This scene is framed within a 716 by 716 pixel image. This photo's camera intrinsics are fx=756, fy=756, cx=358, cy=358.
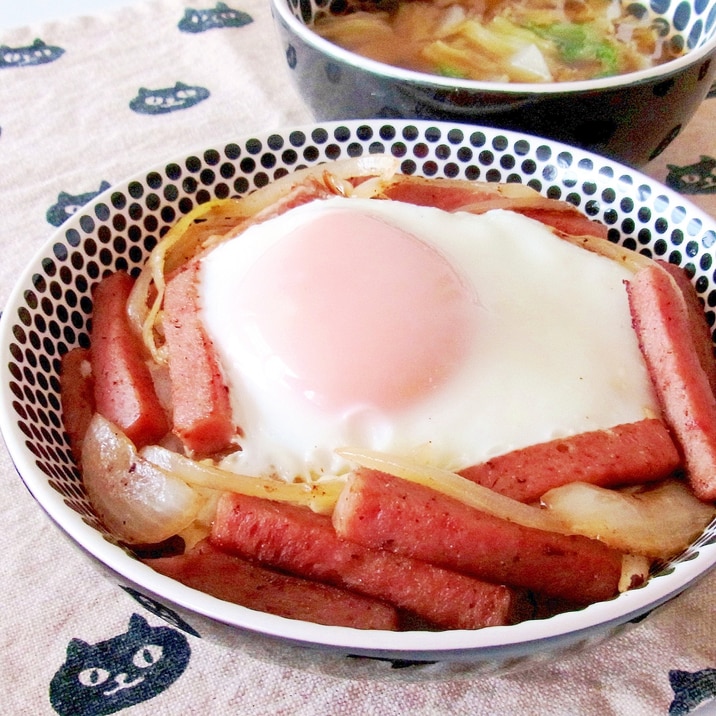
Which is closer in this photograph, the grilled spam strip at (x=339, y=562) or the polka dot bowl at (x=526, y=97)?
the grilled spam strip at (x=339, y=562)

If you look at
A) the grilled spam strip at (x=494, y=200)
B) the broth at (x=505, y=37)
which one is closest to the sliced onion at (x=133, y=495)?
the grilled spam strip at (x=494, y=200)

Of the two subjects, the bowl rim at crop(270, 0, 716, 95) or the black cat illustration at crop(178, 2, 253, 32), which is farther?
the black cat illustration at crop(178, 2, 253, 32)

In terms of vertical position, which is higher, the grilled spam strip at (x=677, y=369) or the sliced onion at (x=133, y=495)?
the grilled spam strip at (x=677, y=369)

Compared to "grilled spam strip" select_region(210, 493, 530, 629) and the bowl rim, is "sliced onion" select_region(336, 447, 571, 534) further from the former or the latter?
the bowl rim

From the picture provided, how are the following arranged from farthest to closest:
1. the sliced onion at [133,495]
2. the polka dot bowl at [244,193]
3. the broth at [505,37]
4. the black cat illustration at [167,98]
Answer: the black cat illustration at [167,98] → the broth at [505,37] → the sliced onion at [133,495] → the polka dot bowl at [244,193]

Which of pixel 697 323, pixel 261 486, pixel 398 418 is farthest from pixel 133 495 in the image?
pixel 697 323

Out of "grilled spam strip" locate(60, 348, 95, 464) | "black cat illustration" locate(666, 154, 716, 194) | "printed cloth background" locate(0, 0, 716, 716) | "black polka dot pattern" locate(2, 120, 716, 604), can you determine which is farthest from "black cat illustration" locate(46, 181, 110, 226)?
"black cat illustration" locate(666, 154, 716, 194)

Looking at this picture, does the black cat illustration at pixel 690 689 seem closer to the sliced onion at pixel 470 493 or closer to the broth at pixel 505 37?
the sliced onion at pixel 470 493
